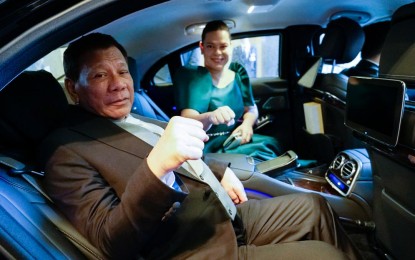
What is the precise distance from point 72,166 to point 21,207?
0.17 meters

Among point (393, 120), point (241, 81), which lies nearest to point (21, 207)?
point (393, 120)

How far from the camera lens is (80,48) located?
1120 millimetres

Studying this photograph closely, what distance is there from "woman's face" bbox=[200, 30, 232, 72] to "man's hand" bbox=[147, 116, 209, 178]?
4.65 ft

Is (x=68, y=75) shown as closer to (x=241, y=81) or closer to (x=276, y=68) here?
(x=241, y=81)

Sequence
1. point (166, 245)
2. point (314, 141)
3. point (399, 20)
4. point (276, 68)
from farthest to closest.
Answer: point (276, 68) < point (314, 141) < point (399, 20) < point (166, 245)

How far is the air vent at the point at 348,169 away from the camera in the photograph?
6.57ft

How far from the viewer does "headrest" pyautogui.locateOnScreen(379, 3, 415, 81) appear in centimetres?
115

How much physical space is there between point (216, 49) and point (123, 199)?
1.50m

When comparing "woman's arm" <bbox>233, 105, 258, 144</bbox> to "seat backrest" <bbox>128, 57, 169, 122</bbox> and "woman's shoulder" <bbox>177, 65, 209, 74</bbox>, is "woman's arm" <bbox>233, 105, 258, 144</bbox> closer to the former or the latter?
"woman's shoulder" <bbox>177, 65, 209, 74</bbox>

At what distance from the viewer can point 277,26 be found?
2959 millimetres

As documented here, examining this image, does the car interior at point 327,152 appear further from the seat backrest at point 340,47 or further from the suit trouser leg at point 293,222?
the suit trouser leg at point 293,222

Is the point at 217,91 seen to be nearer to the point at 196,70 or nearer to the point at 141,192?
the point at 196,70

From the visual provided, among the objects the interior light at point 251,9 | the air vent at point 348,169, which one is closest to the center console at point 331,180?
the air vent at point 348,169

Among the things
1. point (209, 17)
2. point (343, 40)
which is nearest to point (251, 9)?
point (209, 17)
